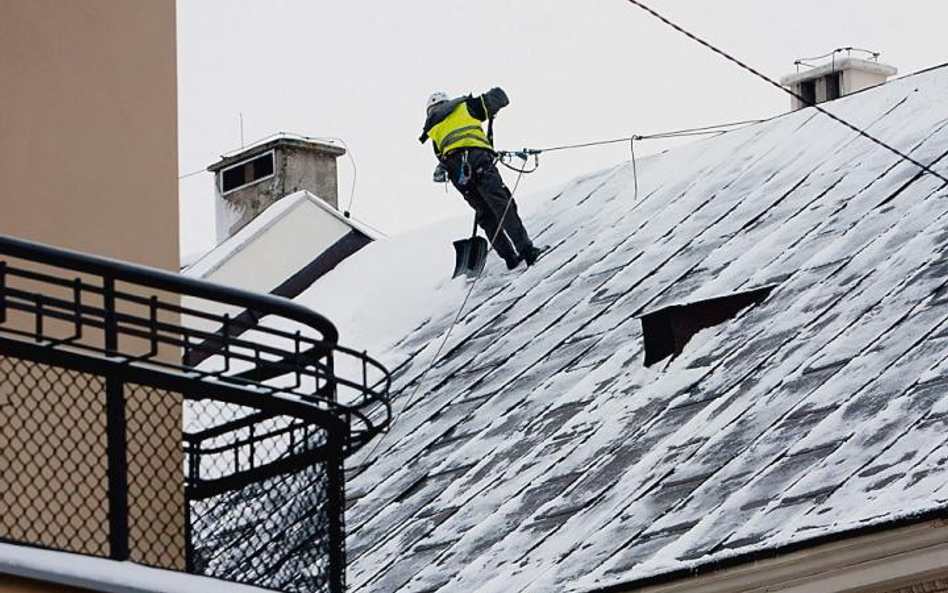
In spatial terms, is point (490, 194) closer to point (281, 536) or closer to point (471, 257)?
point (471, 257)

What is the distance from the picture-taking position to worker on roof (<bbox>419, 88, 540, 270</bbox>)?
2014cm

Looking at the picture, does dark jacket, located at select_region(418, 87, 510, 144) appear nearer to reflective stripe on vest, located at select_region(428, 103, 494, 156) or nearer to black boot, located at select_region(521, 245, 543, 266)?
reflective stripe on vest, located at select_region(428, 103, 494, 156)

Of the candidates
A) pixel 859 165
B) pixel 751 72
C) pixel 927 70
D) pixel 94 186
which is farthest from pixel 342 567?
pixel 927 70

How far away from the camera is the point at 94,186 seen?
31.3ft

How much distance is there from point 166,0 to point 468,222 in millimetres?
12424

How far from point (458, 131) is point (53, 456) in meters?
11.9

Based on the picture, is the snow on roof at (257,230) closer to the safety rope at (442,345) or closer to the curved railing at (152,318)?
the safety rope at (442,345)

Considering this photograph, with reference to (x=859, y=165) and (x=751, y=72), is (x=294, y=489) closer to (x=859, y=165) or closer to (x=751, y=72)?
(x=751, y=72)

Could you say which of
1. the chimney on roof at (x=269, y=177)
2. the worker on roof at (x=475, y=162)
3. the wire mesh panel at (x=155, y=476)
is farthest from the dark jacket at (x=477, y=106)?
the wire mesh panel at (x=155, y=476)

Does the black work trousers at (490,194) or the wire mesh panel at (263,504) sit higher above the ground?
the black work trousers at (490,194)

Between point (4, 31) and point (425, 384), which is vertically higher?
point (4, 31)

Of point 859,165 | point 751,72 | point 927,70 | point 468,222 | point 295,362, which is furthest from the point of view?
point 468,222

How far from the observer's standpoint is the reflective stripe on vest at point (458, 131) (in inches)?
794

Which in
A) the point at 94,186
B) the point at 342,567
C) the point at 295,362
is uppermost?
the point at 94,186
